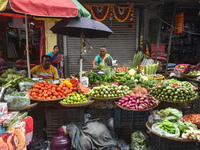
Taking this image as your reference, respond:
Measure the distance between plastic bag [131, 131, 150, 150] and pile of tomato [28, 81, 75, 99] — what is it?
5.34 feet

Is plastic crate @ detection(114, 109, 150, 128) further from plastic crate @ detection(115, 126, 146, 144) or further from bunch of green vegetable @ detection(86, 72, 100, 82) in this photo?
bunch of green vegetable @ detection(86, 72, 100, 82)

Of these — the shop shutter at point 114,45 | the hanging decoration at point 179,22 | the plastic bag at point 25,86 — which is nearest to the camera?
the plastic bag at point 25,86

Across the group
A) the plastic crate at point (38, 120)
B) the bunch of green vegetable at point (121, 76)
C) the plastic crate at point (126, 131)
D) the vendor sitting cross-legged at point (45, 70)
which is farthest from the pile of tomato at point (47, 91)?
the bunch of green vegetable at point (121, 76)

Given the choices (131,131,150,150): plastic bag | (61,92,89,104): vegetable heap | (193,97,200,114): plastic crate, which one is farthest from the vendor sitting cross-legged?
(193,97,200,114): plastic crate

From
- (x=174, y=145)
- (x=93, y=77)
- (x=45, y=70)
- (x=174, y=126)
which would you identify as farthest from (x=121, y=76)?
(x=174, y=145)

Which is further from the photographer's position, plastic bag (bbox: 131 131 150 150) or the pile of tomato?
the pile of tomato

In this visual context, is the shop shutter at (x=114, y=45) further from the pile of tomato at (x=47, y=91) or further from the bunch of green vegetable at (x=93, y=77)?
the pile of tomato at (x=47, y=91)

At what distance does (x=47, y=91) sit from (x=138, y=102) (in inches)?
73.2

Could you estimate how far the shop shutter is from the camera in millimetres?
7828

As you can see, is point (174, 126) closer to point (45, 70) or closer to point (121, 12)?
point (45, 70)

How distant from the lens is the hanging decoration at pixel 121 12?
6988mm

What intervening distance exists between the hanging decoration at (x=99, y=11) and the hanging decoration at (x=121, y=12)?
0.39 meters

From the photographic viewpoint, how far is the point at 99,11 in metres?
6.97

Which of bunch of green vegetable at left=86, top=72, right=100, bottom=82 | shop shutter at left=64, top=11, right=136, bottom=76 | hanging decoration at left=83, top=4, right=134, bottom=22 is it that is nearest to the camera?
bunch of green vegetable at left=86, top=72, right=100, bottom=82
